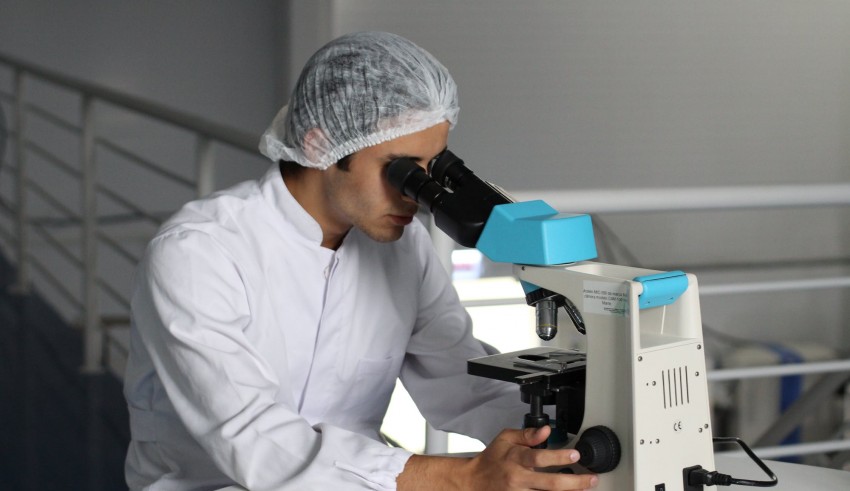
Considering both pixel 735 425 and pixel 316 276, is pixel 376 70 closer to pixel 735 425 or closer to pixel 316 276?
pixel 316 276

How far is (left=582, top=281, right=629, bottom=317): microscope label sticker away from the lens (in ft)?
3.39

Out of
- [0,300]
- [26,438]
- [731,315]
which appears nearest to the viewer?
[26,438]

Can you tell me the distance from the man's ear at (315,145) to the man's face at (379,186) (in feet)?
0.09

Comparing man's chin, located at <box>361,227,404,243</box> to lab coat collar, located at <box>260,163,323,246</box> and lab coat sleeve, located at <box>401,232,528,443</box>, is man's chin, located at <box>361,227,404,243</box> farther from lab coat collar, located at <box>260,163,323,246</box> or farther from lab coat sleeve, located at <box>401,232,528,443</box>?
lab coat sleeve, located at <box>401,232,528,443</box>

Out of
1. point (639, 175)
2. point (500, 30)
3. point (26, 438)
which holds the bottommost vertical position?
point (26, 438)

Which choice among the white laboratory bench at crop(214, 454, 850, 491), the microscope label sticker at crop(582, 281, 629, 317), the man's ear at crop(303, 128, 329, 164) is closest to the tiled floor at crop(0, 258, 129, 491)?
the man's ear at crop(303, 128, 329, 164)

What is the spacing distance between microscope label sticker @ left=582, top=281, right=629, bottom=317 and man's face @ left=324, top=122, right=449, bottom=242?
357 mm

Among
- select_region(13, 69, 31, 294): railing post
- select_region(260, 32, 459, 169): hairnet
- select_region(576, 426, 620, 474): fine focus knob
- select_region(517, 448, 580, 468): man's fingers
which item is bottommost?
select_region(13, 69, 31, 294): railing post

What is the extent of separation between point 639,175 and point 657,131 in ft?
0.68

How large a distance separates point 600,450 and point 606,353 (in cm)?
11

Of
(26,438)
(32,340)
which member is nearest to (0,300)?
(32,340)

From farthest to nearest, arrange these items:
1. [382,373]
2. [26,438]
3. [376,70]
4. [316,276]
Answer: [26,438]
[382,373]
[316,276]
[376,70]

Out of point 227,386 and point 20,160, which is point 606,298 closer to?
point 227,386

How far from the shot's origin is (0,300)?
156 inches
